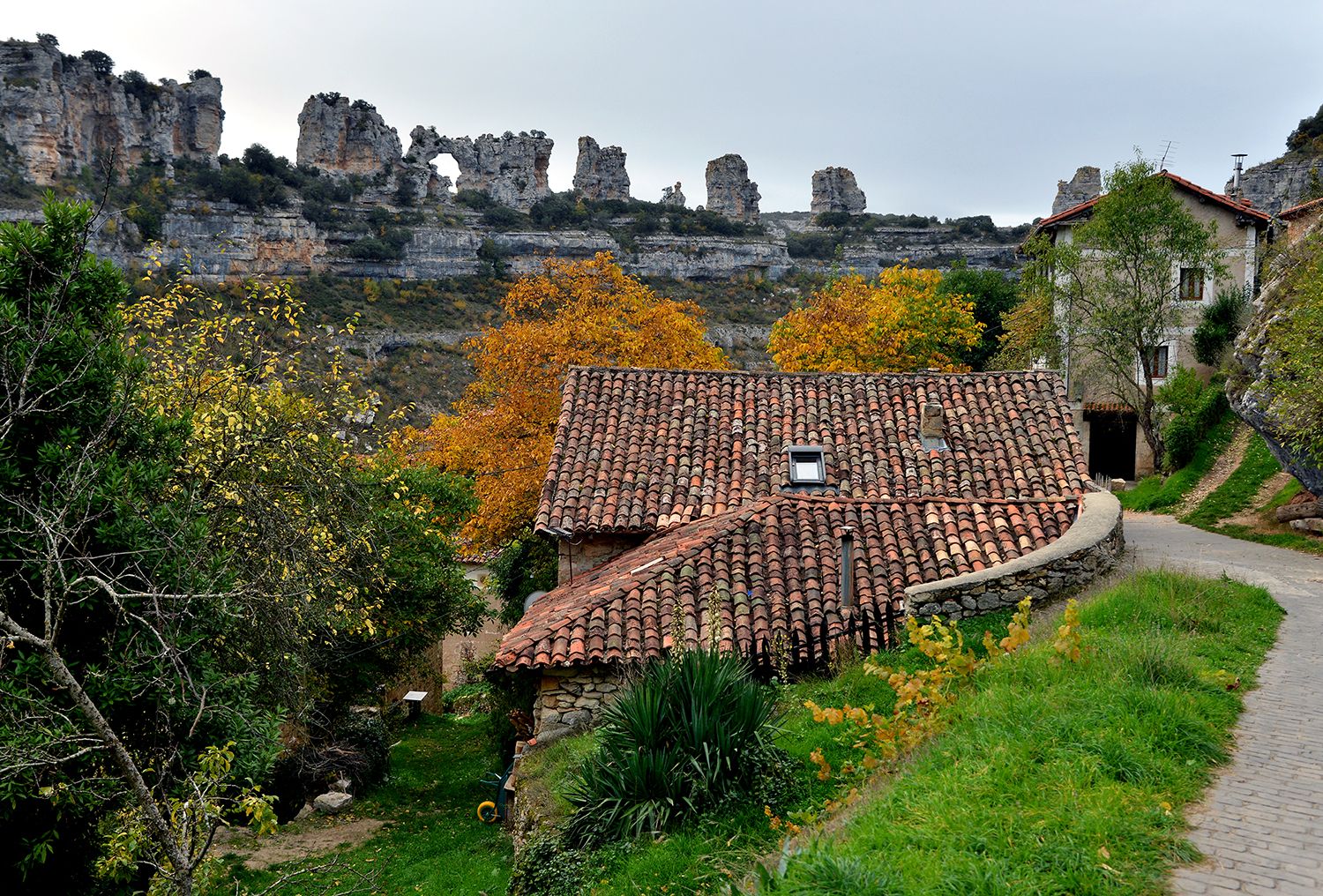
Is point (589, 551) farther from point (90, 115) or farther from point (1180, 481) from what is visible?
point (90, 115)

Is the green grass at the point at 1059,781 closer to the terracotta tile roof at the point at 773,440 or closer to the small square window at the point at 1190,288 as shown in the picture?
the terracotta tile roof at the point at 773,440

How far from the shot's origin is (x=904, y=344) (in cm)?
3186

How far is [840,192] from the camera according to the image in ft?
319

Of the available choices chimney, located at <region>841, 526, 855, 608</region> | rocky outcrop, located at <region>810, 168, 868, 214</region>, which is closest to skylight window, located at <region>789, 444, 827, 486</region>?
chimney, located at <region>841, 526, 855, 608</region>

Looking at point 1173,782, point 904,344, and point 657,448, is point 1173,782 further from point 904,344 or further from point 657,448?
point 904,344

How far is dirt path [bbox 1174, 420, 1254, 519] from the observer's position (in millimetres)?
23469

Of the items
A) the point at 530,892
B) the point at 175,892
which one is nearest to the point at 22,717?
the point at 175,892

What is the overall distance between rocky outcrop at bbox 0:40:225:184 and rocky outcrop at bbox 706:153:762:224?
45390 mm

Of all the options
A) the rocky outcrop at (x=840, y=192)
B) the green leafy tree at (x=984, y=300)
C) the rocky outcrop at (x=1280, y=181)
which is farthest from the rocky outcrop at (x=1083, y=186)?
the green leafy tree at (x=984, y=300)

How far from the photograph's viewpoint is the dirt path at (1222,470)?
2347cm

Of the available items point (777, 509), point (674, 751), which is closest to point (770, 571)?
point (777, 509)

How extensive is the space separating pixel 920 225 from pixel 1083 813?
89.5 metres

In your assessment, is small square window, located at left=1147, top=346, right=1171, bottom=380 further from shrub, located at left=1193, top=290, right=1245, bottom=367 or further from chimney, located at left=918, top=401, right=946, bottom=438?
chimney, located at left=918, top=401, right=946, bottom=438

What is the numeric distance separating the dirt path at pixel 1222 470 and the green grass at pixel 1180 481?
155 mm
